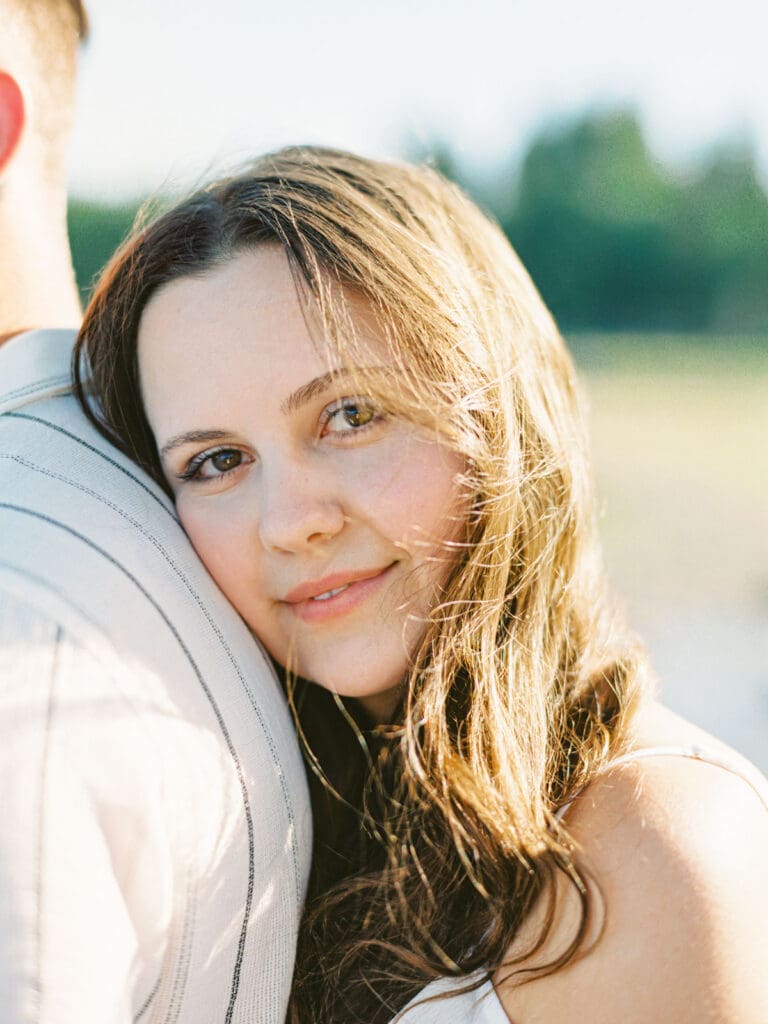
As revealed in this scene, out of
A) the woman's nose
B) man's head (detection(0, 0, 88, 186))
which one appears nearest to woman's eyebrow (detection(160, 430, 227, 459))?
the woman's nose

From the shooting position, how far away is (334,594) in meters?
1.86

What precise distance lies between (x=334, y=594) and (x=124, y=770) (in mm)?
614

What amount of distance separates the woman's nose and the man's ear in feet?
3.30

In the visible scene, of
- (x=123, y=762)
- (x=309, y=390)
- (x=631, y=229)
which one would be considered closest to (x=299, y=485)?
(x=309, y=390)

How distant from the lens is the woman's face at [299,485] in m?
1.76

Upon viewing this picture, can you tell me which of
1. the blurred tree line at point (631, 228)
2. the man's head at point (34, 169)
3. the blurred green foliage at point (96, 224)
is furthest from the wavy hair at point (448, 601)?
the blurred tree line at point (631, 228)

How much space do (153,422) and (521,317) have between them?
0.69m

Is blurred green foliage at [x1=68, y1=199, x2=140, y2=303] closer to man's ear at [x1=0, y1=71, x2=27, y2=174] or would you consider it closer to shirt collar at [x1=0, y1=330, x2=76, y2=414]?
man's ear at [x1=0, y1=71, x2=27, y2=174]

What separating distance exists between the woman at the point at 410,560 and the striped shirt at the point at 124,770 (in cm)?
16

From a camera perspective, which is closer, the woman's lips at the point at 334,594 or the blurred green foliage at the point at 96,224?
the woman's lips at the point at 334,594

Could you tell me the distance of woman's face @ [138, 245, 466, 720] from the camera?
176 cm

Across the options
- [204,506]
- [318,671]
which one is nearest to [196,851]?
[318,671]

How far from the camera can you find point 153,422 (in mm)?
1951

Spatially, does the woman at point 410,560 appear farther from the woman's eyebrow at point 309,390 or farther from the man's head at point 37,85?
the man's head at point 37,85
